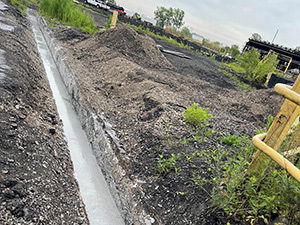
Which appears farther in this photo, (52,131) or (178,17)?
(178,17)

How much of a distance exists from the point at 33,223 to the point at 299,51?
73.2ft

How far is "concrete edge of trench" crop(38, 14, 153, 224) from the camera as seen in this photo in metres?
2.53

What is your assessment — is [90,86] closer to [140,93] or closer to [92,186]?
[140,93]

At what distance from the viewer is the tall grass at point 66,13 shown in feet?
37.6

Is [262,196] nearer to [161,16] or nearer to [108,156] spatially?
[108,156]

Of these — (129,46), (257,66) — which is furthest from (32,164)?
(257,66)

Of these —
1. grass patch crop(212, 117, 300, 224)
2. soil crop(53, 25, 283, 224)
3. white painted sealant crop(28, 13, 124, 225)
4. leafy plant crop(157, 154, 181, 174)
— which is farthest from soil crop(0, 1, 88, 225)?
grass patch crop(212, 117, 300, 224)

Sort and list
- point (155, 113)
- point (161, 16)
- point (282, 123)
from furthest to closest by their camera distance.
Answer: point (161, 16) → point (155, 113) → point (282, 123)

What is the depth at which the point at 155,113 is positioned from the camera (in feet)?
12.8

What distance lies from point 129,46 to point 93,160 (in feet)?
17.6

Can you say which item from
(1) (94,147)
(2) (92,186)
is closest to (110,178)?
(2) (92,186)

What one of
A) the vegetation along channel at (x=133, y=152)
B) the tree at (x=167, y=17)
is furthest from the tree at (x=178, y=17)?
the vegetation along channel at (x=133, y=152)

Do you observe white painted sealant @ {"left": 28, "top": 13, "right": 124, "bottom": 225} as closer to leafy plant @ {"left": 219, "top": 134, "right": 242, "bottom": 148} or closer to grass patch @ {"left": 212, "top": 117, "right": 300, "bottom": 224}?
grass patch @ {"left": 212, "top": 117, "right": 300, "bottom": 224}

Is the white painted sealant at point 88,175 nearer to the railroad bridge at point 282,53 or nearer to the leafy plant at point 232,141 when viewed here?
the leafy plant at point 232,141
